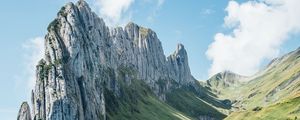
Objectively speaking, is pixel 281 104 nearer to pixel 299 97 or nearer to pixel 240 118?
pixel 299 97

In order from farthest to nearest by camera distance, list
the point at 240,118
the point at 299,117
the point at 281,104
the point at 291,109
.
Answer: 1. the point at 240,118
2. the point at 281,104
3. the point at 291,109
4. the point at 299,117

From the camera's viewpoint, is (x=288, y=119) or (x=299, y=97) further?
(x=299, y=97)

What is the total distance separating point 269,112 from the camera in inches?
6309

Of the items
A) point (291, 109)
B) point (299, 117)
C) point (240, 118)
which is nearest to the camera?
point (299, 117)

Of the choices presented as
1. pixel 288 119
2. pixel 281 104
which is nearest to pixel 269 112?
pixel 281 104

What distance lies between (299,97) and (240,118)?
30.6 meters

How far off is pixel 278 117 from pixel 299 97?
42.8ft

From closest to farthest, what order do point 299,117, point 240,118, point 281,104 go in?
1. point 299,117
2. point 281,104
3. point 240,118

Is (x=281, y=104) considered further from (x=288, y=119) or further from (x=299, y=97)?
(x=288, y=119)

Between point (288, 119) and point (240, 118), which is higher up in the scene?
point (240, 118)

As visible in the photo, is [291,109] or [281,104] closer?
[291,109]

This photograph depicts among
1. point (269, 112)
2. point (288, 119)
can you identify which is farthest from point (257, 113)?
point (288, 119)

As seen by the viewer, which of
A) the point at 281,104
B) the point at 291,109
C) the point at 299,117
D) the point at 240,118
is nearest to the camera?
the point at 299,117

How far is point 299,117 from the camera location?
139 metres
